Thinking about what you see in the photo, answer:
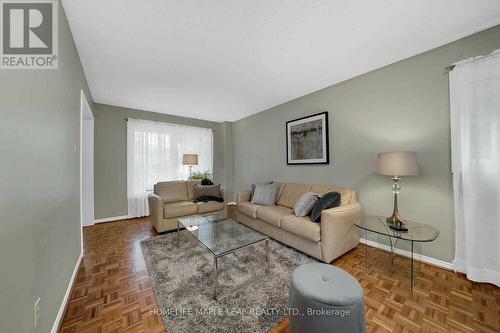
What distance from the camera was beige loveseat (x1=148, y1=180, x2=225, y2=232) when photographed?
3.16 meters

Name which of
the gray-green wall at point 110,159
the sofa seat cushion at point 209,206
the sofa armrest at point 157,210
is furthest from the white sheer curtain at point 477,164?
the gray-green wall at point 110,159

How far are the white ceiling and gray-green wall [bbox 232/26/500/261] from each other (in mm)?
176

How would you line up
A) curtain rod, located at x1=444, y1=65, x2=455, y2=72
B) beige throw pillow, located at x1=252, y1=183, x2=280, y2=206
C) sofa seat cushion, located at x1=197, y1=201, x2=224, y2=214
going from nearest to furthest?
curtain rod, located at x1=444, y1=65, x2=455, y2=72
beige throw pillow, located at x1=252, y1=183, x2=280, y2=206
sofa seat cushion, located at x1=197, y1=201, x2=224, y2=214

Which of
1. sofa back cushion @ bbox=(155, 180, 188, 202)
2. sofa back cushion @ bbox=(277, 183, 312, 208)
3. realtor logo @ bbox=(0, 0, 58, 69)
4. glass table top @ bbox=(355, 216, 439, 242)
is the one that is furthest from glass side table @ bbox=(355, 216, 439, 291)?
sofa back cushion @ bbox=(155, 180, 188, 202)

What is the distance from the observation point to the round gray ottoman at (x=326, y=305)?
105 centimetres

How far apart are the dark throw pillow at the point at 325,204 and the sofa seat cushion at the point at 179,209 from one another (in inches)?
81.9

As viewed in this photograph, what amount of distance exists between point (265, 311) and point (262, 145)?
3464mm

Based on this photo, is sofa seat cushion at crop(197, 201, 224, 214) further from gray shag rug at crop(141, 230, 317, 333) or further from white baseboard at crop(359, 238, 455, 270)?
white baseboard at crop(359, 238, 455, 270)

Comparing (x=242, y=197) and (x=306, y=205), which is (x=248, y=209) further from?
(x=306, y=205)

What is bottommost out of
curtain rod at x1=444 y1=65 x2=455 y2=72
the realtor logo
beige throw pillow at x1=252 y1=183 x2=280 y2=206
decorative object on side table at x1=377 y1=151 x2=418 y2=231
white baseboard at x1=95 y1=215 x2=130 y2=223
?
white baseboard at x1=95 y1=215 x2=130 y2=223

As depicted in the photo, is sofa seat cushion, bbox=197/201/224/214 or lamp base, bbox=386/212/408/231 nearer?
lamp base, bbox=386/212/408/231

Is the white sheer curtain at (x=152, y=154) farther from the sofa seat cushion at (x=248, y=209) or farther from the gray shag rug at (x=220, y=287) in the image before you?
the sofa seat cushion at (x=248, y=209)

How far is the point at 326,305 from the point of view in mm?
1065

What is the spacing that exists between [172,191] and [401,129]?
3.73m
